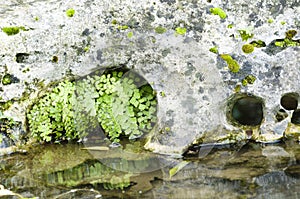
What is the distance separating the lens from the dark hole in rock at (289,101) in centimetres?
788

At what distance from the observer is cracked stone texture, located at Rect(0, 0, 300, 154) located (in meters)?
7.78

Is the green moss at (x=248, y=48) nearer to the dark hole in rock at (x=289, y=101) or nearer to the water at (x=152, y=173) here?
the dark hole in rock at (x=289, y=101)

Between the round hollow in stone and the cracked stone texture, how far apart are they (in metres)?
0.49

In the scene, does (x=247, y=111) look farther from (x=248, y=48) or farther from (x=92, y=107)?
(x=92, y=107)

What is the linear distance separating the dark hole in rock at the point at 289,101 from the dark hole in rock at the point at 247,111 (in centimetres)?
44

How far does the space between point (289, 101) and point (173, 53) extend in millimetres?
1872

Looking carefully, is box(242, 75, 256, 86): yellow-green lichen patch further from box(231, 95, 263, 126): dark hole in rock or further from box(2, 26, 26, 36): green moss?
box(2, 26, 26, 36): green moss

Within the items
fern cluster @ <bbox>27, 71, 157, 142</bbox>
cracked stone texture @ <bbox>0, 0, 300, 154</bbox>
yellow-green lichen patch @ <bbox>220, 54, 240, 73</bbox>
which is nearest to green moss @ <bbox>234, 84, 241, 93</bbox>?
cracked stone texture @ <bbox>0, 0, 300, 154</bbox>

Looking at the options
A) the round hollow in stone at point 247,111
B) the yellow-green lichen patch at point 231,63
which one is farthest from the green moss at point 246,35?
the round hollow in stone at point 247,111

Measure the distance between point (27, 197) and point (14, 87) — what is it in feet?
6.41

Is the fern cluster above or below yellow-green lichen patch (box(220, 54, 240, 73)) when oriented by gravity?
below

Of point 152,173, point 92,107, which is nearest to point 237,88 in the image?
point 152,173

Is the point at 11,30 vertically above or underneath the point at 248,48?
above

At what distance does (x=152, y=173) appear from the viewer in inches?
281
